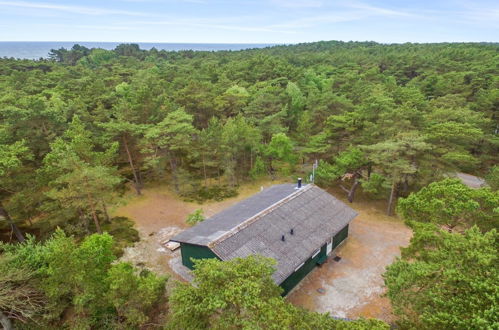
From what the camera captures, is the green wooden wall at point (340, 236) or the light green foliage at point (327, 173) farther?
the light green foliage at point (327, 173)

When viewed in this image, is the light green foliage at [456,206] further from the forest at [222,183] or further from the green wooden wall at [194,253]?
the green wooden wall at [194,253]

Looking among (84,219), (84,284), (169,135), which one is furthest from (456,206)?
(84,219)

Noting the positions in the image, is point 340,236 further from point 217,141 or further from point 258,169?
point 217,141

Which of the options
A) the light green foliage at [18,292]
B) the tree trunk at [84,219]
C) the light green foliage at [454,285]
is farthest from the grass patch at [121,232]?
the light green foliage at [454,285]

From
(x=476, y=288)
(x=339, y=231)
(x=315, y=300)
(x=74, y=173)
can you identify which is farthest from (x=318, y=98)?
(x=476, y=288)

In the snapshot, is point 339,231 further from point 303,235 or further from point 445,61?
point 445,61
